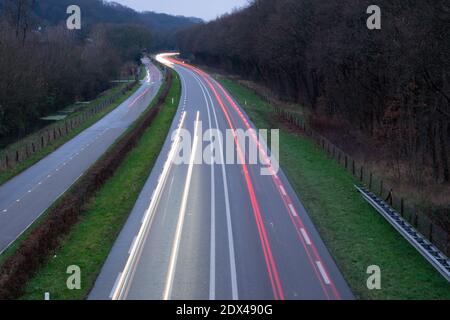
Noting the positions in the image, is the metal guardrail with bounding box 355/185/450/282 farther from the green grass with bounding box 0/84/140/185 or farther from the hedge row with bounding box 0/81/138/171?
the hedge row with bounding box 0/81/138/171

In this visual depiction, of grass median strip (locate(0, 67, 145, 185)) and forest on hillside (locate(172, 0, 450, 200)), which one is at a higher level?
forest on hillside (locate(172, 0, 450, 200))

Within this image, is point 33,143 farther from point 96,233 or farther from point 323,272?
point 323,272

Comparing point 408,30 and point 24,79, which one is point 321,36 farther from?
point 24,79

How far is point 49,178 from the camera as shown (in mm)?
33812

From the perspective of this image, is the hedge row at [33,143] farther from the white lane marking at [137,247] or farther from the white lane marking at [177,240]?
the white lane marking at [177,240]

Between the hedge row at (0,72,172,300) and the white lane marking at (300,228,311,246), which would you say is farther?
the white lane marking at (300,228,311,246)

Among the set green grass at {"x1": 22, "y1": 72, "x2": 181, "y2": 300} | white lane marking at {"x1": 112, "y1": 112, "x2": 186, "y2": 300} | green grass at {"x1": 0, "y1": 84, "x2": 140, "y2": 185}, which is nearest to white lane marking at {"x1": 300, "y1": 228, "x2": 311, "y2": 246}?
white lane marking at {"x1": 112, "y1": 112, "x2": 186, "y2": 300}

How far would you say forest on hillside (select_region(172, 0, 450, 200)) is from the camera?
101 feet

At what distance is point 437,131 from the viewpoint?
35500 mm

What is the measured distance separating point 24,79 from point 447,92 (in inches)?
1677

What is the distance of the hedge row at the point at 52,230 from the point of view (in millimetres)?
18062

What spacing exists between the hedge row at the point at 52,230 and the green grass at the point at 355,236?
10.1 metres

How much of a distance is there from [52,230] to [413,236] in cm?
1349

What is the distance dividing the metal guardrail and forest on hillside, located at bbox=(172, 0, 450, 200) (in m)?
6.24
